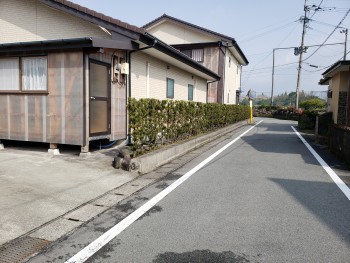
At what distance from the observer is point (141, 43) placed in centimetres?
881

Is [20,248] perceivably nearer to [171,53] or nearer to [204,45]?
[171,53]

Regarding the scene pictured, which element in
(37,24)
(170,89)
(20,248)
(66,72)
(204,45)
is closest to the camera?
(20,248)

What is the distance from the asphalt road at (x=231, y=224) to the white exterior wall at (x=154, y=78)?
4.78m

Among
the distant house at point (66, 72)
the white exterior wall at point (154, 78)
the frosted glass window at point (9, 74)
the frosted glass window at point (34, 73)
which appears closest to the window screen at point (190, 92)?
the white exterior wall at point (154, 78)

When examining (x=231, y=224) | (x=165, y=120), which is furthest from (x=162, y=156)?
(x=231, y=224)

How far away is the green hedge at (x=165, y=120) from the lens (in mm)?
6836

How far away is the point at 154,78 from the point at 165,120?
3134 millimetres

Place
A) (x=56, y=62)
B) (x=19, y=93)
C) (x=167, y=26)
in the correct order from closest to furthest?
(x=56, y=62) → (x=19, y=93) → (x=167, y=26)

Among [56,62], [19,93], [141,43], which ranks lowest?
[19,93]

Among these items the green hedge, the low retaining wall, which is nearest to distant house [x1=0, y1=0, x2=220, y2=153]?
the green hedge

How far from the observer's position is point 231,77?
2647 cm

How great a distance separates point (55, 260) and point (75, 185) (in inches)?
99.3

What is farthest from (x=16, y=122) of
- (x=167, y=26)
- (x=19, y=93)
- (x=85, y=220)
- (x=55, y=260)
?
(x=167, y=26)

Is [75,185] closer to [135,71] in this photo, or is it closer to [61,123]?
[61,123]
